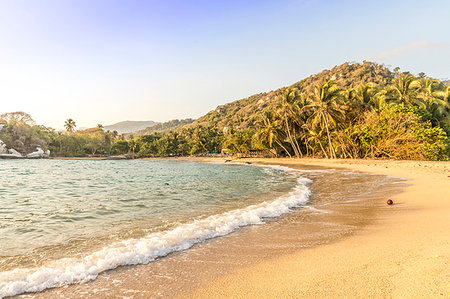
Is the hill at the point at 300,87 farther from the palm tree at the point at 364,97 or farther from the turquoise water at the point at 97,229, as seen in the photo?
the turquoise water at the point at 97,229

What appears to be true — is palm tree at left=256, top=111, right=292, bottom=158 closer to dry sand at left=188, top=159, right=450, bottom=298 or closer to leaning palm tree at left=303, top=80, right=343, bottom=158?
leaning palm tree at left=303, top=80, right=343, bottom=158

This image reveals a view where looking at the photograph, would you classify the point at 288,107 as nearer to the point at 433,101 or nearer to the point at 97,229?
the point at 433,101

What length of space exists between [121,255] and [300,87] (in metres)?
149

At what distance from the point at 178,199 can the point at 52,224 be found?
192 inches

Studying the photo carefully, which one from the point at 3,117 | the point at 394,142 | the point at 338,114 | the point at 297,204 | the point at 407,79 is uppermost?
the point at 3,117

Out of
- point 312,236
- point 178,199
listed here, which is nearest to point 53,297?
point 312,236

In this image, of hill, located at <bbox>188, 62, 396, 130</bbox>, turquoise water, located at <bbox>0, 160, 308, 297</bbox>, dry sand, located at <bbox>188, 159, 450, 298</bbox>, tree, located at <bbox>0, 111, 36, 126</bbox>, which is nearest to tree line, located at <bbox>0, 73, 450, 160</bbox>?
turquoise water, located at <bbox>0, 160, 308, 297</bbox>

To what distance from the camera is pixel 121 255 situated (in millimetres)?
4328

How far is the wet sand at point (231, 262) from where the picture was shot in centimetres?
318

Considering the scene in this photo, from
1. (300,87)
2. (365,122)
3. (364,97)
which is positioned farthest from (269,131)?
(300,87)

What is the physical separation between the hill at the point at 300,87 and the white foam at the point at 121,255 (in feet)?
251

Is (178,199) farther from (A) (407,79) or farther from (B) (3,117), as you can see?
(B) (3,117)

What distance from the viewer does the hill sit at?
348 feet

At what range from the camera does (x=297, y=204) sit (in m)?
9.13
